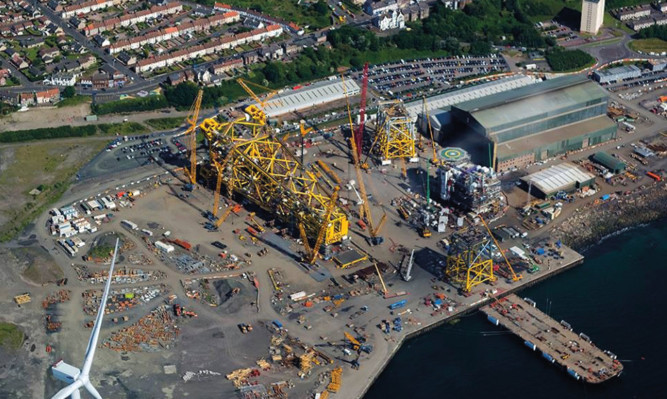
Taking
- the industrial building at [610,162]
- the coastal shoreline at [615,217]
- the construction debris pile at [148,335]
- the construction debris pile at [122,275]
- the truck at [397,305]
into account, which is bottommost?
the coastal shoreline at [615,217]

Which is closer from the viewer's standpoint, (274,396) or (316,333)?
(274,396)

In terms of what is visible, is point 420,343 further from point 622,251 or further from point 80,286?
point 80,286

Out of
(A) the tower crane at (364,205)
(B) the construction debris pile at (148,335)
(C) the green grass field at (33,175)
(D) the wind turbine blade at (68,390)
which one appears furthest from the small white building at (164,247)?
(D) the wind turbine blade at (68,390)

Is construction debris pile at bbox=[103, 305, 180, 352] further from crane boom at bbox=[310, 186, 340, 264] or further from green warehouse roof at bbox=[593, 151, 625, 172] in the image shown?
green warehouse roof at bbox=[593, 151, 625, 172]

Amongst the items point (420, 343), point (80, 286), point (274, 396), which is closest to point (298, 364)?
point (274, 396)

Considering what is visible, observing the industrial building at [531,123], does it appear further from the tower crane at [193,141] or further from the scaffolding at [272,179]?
the tower crane at [193,141]

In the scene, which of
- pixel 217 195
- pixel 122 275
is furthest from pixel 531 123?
pixel 122 275

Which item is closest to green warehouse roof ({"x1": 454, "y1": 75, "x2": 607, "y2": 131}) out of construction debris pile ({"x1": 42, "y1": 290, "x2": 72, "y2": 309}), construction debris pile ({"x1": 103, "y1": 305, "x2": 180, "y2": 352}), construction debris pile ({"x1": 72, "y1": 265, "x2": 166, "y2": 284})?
construction debris pile ({"x1": 72, "y1": 265, "x2": 166, "y2": 284})
